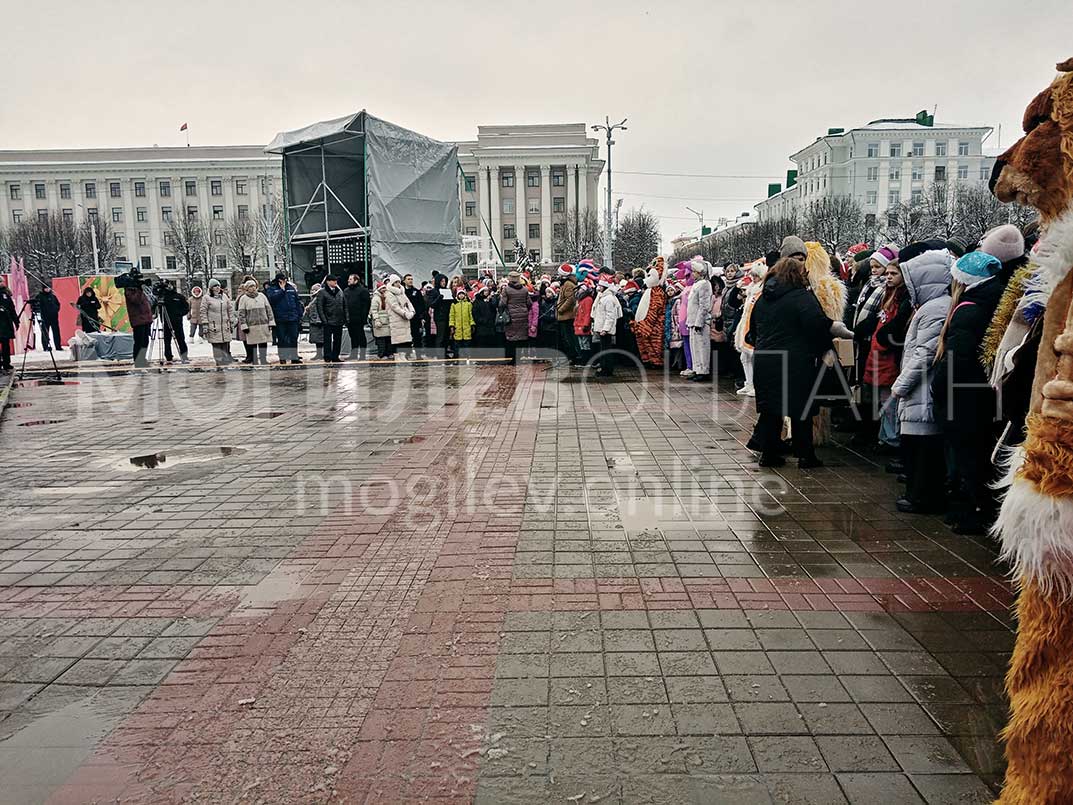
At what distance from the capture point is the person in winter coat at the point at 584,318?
14648 millimetres

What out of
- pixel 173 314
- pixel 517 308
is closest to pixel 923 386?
pixel 517 308

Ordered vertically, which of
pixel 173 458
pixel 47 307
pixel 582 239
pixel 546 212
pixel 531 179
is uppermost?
pixel 531 179

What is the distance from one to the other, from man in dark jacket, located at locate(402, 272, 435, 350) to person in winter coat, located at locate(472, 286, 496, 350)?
1.39 metres

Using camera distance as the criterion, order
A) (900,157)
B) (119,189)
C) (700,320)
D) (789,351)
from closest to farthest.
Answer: (789,351)
(700,320)
(900,157)
(119,189)

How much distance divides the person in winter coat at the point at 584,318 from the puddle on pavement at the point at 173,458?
767 cm

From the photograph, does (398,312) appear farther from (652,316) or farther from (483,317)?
(652,316)

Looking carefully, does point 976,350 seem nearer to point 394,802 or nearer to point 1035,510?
point 1035,510

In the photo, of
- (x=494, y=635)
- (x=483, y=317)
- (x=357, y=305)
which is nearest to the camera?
(x=494, y=635)

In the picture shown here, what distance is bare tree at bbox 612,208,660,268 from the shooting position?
184 ft

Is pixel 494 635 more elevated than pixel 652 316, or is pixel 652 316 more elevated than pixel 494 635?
pixel 652 316

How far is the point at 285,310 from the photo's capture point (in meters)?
17.9

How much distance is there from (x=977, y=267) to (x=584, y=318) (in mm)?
9901

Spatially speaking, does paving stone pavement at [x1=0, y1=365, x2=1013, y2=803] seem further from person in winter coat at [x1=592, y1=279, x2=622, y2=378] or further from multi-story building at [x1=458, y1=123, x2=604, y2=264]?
multi-story building at [x1=458, y1=123, x2=604, y2=264]

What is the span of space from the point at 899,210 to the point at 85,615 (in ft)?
193
